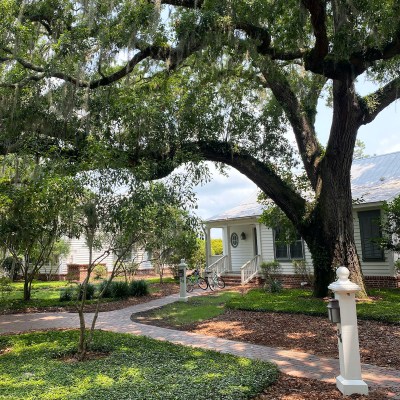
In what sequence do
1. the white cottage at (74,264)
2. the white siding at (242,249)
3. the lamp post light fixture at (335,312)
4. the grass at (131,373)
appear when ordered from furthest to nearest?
the white cottage at (74,264) → the white siding at (242,249) → the lamp post light fixture at (335,312) → the grass at (131,373)

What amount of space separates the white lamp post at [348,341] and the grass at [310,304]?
4386 mm

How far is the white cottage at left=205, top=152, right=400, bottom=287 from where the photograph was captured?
14906mm

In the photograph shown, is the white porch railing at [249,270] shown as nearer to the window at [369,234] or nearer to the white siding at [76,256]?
the window at [369,234]

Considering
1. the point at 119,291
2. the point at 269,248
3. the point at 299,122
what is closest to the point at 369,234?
the point at 269,248

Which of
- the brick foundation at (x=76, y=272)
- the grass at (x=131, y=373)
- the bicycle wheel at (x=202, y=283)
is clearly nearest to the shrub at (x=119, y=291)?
the bicycle wheel at (x=202, y=283)

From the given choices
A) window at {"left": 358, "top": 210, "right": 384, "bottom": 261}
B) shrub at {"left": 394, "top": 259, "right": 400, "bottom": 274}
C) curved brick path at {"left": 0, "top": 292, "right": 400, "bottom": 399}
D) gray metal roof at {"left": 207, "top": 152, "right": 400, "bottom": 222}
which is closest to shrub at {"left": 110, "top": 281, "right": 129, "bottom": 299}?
curved brick path at {"left": 0, "top": 292, "right": 400, "bottom": 399}

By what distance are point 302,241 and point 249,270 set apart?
274 centimetres

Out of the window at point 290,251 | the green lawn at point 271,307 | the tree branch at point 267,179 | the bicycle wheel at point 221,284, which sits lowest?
the green lawn at point 271,307

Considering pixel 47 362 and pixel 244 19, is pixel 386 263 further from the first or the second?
pixel 47 362

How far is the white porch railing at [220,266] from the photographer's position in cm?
1936

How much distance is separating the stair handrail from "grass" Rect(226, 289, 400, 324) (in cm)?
516

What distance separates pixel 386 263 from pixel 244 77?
8550 millimetres

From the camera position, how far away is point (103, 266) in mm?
25156

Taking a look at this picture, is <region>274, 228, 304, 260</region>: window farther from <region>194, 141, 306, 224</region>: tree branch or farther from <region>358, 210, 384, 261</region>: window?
<region>194, 141, 306, 224</region>: tree branch
